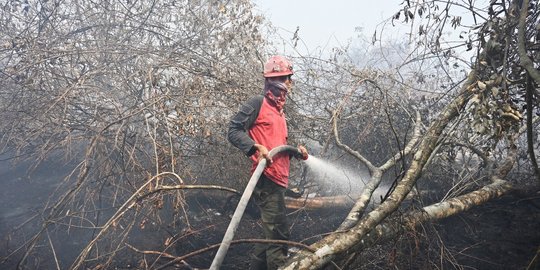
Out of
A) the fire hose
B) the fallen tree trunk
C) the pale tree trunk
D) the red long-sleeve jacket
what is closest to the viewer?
the fire hose

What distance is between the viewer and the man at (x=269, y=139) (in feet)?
9.43

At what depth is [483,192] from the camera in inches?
133

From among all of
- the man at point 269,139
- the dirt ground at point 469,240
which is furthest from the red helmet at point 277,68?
the dirt ground at point 469,240

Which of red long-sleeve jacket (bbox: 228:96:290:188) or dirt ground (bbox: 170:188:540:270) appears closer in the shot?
red long-sleeve jacket (bbox: 228:96:290:188)

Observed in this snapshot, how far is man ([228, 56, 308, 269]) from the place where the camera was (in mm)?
2873

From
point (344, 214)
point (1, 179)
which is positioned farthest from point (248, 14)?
point (1, 179)

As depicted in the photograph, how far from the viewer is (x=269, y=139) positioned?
9.68 feet

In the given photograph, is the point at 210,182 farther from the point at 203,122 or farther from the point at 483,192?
the point at 483,192

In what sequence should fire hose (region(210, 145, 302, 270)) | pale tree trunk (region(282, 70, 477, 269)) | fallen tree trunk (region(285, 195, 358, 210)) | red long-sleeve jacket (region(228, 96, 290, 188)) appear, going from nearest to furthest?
1. fire hose (region(210, 145, 302, 270))
2. pale tree trunk (region(282, 70, 477, 269))
3. red long-sleeve jacket (region(228, 96, 290, 188))
4. fallen tree trunk (region(285, 195, 358, 210))

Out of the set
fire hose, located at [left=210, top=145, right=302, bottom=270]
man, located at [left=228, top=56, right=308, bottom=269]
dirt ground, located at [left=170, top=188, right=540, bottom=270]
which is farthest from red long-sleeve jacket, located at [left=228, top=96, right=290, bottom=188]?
dirt ground, located at [left=170, top=188, right=540, bottom=270]

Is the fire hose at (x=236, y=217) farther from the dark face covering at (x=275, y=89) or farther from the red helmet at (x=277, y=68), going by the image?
the red helmet at (x=277, y=68)

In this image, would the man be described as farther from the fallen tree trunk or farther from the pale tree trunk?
the fallen tree trunk

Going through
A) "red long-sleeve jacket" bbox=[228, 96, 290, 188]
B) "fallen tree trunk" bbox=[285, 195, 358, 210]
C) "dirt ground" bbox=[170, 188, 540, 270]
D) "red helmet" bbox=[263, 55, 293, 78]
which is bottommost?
"fallen tree trunk" bbox=[285, 195, 358, 210]

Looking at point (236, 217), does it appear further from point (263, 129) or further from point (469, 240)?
Answer: point (469, 240)
